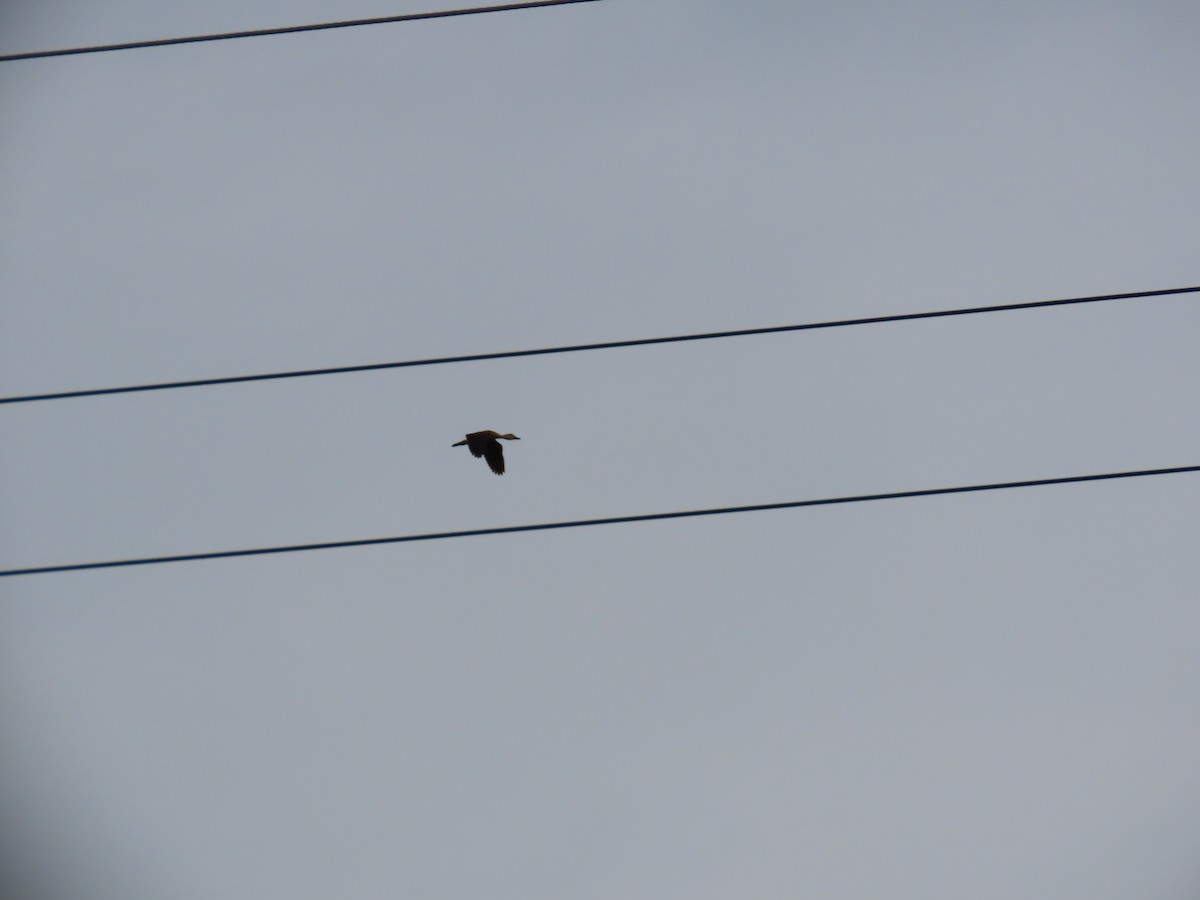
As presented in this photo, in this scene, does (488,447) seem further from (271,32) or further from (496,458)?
(271,32)

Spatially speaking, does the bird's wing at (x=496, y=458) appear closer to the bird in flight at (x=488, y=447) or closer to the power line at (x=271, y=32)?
Result: the bird in flight at (x=488, y=447)

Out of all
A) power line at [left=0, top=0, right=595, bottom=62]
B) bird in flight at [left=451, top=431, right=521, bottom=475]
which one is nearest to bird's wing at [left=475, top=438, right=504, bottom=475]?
bird in flight at [left=451, top=431, right=521, bottom=475]

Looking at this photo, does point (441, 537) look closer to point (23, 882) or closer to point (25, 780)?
point (23, 882)

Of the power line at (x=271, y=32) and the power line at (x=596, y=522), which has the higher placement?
the power line at (x=271, y=32)

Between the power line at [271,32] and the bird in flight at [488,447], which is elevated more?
the power line at [271,32]

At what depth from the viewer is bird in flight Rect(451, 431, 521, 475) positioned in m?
10.6

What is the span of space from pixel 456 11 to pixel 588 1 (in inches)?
46.4

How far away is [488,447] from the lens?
10.8 meters

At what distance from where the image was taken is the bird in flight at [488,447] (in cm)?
1055

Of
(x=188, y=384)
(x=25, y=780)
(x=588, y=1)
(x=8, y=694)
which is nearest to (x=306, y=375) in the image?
(x=188, y=384)

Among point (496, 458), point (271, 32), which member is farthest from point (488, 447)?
point (271, 32)

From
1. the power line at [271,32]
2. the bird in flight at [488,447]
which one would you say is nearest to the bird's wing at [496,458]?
the bird in flight at [488,447]

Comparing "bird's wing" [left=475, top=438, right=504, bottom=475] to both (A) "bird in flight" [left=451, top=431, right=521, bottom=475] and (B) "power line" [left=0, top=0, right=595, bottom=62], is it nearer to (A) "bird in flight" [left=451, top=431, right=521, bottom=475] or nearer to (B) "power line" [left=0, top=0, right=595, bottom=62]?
(A) "bird in flight" [left=451, top=431, right=521, bottom=475]

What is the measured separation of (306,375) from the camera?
7.87 meters
